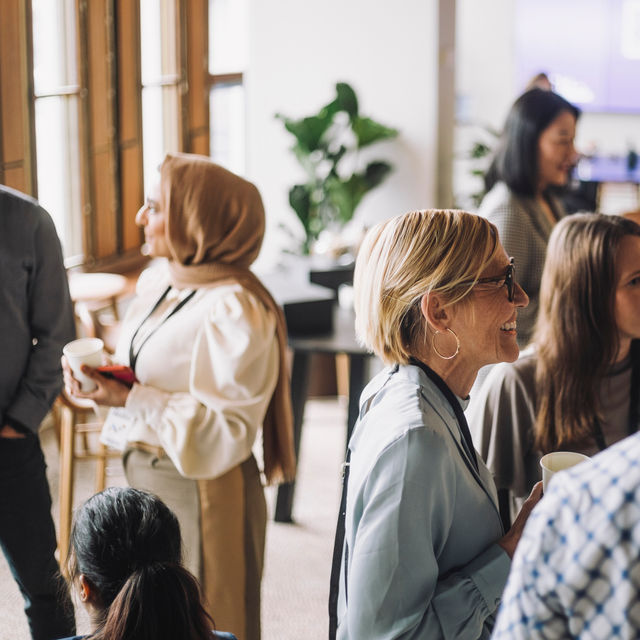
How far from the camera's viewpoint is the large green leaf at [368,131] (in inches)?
217

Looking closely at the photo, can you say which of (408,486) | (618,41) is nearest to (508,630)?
(408,486)

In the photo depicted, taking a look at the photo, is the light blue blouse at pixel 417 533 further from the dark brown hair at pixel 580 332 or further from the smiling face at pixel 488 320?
the dark brown hair at pixel 580 332

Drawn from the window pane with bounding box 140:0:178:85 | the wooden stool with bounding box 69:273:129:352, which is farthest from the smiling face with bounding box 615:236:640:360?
the window pane with bounding box 140:0:178:85

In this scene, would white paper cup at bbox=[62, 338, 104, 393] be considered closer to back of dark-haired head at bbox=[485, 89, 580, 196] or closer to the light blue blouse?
the light blue blouse

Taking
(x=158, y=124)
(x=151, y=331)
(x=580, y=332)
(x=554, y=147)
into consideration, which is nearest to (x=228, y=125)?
(x=158, y=124)

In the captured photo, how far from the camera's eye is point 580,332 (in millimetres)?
2053

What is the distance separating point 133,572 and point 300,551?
7.67ft

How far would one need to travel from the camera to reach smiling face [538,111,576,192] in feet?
10.6

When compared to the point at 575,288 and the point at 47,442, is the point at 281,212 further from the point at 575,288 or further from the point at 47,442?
the point at 575,288

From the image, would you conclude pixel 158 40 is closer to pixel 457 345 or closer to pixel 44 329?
pixel 44 329

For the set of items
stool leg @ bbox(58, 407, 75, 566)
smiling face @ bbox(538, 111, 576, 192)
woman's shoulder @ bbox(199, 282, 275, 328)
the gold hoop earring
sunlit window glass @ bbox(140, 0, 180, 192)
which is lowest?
stool leg @ bbox(58, 407, 75, 566)

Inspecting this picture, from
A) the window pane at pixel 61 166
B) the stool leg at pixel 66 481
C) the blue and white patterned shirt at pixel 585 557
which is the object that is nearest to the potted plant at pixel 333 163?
the window pane at pixel 61 166

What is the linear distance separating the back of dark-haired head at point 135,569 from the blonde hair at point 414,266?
0.49 m

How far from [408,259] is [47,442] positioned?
356 centimetres
